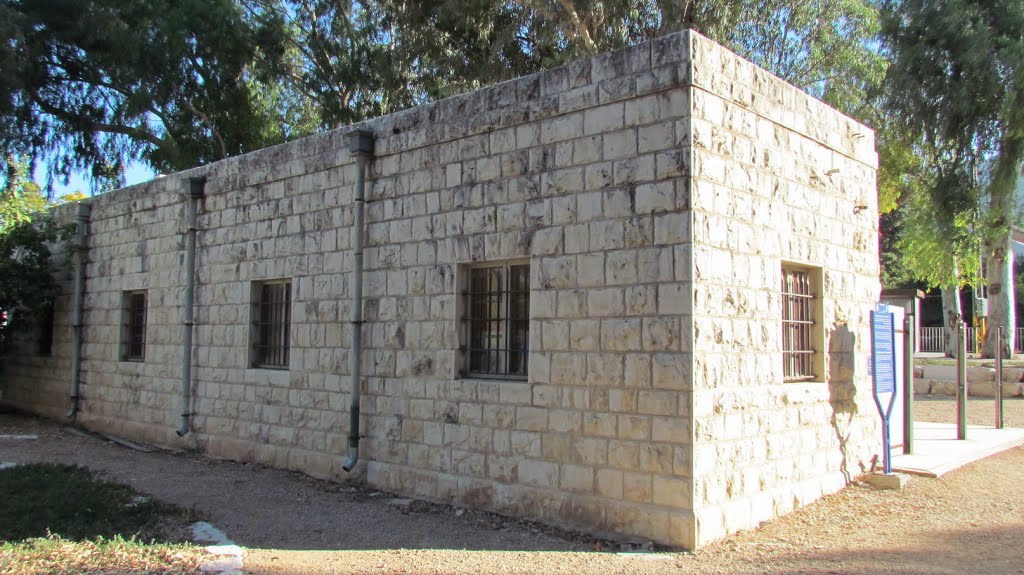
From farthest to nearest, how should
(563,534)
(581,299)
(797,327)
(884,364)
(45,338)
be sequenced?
(45,338)
(884,364)
(797,327)
(581,299)
(563,534)

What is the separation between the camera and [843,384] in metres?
8.37

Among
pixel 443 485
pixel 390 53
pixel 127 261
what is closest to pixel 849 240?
pixel 443 485

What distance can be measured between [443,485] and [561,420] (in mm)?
1668

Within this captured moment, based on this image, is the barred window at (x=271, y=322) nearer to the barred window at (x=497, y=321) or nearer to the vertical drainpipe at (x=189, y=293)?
the vertical drainpipe at (x=189, y=293)

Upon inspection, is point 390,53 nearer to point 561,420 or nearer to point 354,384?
point 354,384

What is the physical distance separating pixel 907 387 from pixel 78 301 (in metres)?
13.6

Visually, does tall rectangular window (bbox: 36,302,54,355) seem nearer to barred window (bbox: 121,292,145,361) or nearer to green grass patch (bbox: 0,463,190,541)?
barred window (bbox: 121,292,145,361)

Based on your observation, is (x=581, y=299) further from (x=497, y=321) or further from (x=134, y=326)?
(x=134, y=326)

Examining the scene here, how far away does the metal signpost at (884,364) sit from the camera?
810 centimetres

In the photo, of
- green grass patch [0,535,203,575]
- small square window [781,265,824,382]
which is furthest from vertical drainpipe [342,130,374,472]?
small square window [781,265,824,382]

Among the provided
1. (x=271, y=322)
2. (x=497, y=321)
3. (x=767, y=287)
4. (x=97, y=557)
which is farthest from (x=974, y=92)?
(x=97, y=557)

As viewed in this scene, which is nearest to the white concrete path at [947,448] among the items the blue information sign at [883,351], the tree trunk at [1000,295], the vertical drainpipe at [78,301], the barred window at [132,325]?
the blue information sign at [883,351]

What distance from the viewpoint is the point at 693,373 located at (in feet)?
20.2

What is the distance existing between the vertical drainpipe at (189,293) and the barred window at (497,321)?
5.47 m
